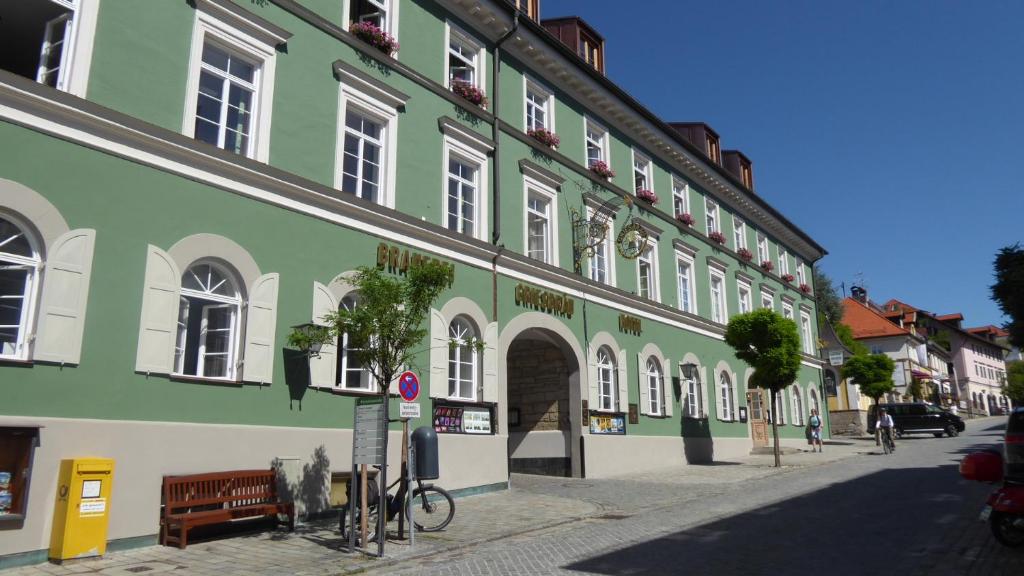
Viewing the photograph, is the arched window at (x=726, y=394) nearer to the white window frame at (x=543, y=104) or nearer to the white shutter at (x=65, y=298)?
the white window frame at (x=543, y=104)

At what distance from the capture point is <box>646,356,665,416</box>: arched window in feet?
73.9

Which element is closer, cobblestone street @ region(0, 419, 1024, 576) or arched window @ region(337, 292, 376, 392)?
cobblestone street @ region(0, 419, 1024, 576)

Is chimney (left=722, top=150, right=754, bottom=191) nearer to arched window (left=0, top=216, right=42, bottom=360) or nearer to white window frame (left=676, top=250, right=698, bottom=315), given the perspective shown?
white window frame (left=676, top=250, right=698, bottom=315)

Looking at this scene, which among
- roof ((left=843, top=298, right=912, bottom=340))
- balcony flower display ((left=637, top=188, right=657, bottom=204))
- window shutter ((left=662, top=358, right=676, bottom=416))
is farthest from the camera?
roof ((left=843, top=298, right=912, bottom=340))

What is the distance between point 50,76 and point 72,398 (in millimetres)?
4440

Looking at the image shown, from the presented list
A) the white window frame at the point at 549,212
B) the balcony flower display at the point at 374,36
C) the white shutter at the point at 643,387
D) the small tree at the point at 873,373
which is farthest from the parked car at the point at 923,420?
the balcony flower display at the point at 374,36

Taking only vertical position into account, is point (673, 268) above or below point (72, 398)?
above

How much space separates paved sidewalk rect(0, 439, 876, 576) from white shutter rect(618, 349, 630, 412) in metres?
1.89

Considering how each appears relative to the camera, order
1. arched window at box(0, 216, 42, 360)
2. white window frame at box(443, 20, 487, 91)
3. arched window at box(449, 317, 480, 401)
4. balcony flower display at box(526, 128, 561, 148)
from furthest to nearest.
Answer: balcony flower display at box(526, 128, 561, 148) → white window frame at box(443, 20, 487, 91) → arched window at box(449, 317, 480, 401) → arched window at box(0, 216, 42, 360)

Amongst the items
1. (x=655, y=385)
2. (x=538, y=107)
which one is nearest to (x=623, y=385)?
(x=655, y=385)

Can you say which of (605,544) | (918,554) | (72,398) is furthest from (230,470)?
(918,554)

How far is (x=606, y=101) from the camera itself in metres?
22.3

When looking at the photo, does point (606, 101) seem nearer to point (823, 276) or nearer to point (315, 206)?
point (315, 206)

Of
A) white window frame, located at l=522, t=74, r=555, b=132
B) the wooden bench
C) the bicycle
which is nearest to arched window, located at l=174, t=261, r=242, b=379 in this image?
the wooden bench
